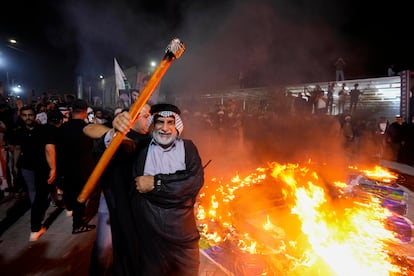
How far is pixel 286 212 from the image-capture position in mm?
5145

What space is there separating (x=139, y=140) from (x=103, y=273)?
1459 millimetres

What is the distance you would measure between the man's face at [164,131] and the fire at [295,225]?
1979 mm

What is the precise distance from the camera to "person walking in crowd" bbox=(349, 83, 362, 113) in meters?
12.5

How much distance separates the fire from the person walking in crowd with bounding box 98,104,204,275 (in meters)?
1.34

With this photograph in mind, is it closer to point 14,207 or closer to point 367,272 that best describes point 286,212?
point 367,272

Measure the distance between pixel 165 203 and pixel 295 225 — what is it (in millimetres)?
3110

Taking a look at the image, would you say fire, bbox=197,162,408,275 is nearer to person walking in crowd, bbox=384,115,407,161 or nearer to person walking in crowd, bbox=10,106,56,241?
person walking in crowd, bbox=10,106,56,241

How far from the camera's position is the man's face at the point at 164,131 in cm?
228

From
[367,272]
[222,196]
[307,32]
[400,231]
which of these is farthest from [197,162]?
[307,32]

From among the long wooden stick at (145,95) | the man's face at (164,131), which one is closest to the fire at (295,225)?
the man's face at (164,131)

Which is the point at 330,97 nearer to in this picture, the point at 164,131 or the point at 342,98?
the point at 342,98

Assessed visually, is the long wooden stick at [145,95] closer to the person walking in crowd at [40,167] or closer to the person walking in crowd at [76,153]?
the person walking in crowd at [76,153]

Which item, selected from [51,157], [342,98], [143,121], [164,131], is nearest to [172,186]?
[164,131]

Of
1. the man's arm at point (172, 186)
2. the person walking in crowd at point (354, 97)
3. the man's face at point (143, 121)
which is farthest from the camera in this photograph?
the person walking in crowd at point (354, 97)
